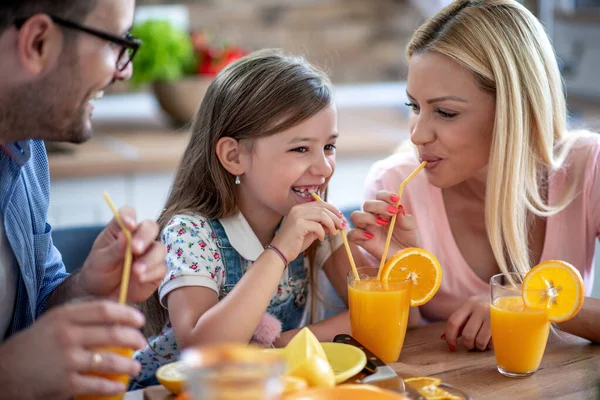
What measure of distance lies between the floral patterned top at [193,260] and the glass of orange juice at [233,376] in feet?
2.50

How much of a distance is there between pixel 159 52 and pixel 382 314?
2.16m

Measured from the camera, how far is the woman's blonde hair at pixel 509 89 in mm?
1668

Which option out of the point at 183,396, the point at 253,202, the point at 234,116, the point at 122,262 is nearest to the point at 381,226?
the point at 253,202

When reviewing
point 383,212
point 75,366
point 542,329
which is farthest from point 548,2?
point 75,366

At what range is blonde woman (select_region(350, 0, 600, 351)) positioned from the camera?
1663mm

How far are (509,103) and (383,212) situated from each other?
14.6 inches

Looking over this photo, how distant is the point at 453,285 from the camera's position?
1.83m

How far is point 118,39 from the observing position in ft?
4.08

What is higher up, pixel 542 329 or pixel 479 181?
pixel 479 181

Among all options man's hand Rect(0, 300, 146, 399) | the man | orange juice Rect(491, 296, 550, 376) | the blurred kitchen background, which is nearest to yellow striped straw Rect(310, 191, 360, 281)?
orange juice Rect(491, 296, 550, 376)

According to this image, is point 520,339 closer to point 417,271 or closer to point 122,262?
point 417,271

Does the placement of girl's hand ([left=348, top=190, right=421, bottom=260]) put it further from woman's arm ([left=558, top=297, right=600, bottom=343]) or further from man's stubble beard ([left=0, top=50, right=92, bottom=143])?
man's stubble beard ([left=0, top=50, right=92, bottom=143])

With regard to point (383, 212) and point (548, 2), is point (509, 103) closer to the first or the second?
point (383, 212)

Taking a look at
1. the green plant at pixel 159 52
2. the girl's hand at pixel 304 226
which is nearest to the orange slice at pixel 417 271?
the girl's hand at pixel 304 226
